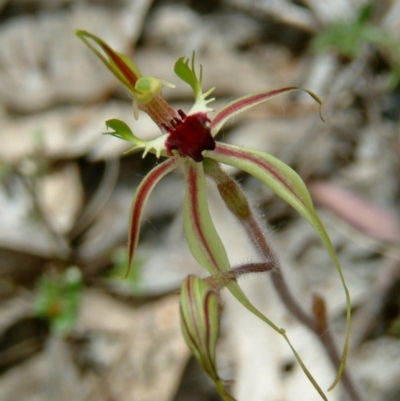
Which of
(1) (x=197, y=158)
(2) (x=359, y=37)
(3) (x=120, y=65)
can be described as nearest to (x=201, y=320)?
(1) (x=197, y=158)

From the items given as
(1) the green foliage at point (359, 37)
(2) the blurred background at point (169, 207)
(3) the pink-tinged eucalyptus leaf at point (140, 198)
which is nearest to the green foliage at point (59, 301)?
(2) the blurred background at point (169, 207)

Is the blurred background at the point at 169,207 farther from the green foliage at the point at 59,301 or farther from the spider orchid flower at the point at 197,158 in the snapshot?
the spider orchid flower at the point at 197,158

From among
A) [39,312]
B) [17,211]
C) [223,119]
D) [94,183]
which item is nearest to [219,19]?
[94,183]

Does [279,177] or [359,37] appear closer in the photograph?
[279,177]

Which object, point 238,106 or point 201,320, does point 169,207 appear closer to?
point 238,106

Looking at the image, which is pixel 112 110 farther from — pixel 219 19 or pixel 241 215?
pixel 241 215
